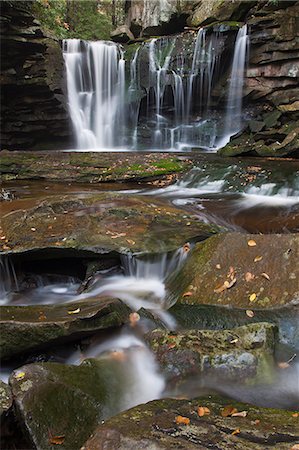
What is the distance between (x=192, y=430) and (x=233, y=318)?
1723 millimetres

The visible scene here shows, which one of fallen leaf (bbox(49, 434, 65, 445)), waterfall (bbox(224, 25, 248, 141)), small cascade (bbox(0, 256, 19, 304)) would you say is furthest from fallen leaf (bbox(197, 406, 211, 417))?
waterfall (bbox(224, 25, 248, 141))

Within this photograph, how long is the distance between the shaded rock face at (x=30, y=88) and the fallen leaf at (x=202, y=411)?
11751mm

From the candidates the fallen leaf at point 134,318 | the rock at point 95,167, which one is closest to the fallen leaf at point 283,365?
the fallen leaf at point 134,318

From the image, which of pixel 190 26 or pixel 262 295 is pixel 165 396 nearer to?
pixel 262 295

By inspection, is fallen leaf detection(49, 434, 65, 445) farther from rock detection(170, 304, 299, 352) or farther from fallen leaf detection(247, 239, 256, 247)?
fallen leaf detection(247, 239, 256, 247)

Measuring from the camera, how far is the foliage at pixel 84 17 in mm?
20547

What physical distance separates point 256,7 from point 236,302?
13224 mm

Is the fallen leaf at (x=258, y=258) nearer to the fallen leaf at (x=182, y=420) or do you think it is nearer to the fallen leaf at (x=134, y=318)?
the fallen leaf at (x=134, y=318)

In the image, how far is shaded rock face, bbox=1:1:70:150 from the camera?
1187 centimetres

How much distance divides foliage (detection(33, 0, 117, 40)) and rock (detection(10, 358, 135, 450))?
20.3 m

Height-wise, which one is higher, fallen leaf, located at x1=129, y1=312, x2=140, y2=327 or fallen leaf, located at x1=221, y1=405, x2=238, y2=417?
fallen leaf, located at x1=221, y1=405, x2=238, y2=417

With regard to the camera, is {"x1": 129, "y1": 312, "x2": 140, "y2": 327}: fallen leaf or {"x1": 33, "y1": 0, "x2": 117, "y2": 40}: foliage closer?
{"x1": 129, "y1": 312, "x2": 140, "y2": 327}: fallen leaf

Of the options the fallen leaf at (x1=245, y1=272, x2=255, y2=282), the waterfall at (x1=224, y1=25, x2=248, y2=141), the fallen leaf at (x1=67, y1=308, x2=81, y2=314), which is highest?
the waterfall at (x1=224, y1=25, x2=248, y2=141)

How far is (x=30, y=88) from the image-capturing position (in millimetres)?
13336
